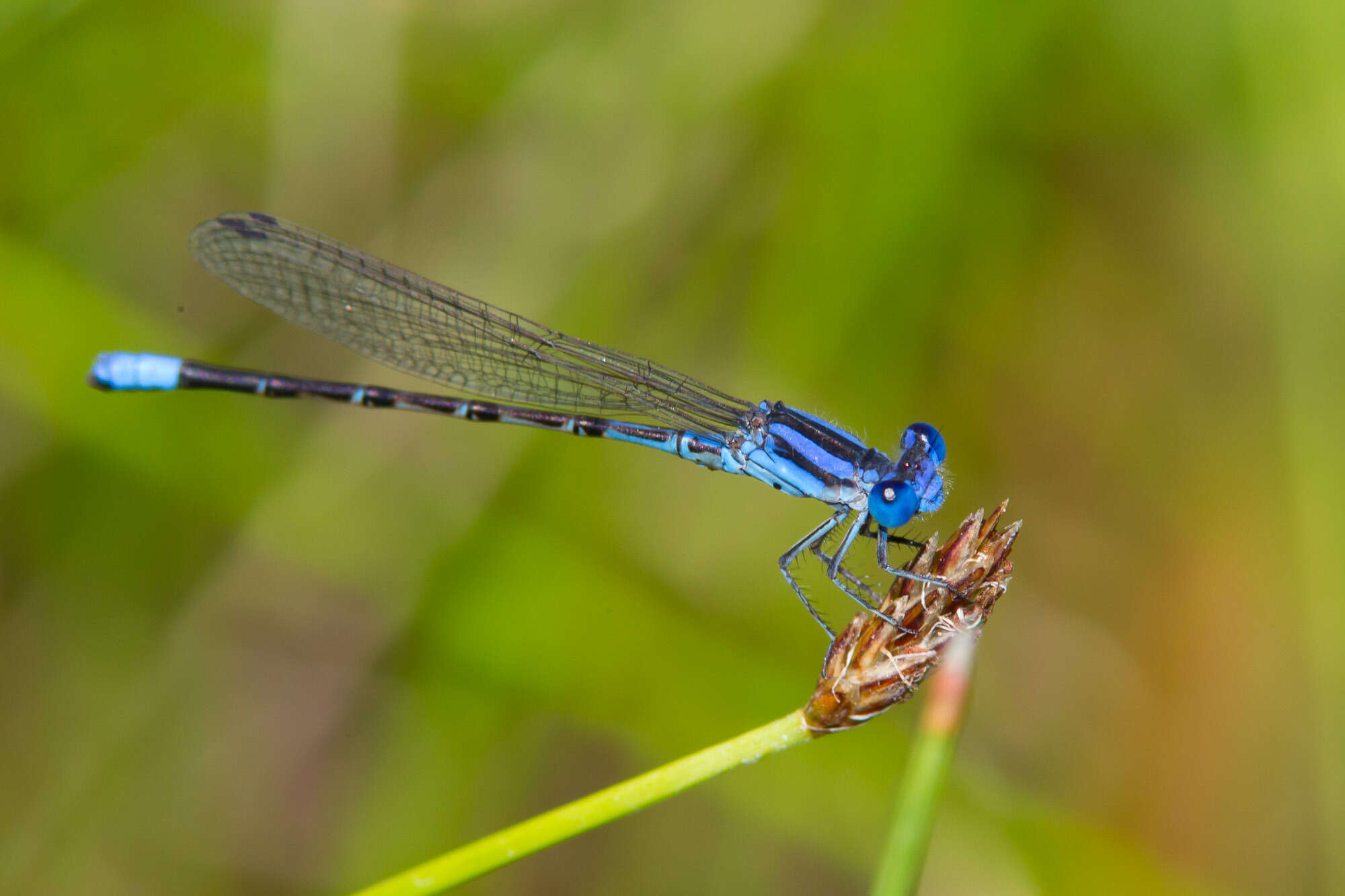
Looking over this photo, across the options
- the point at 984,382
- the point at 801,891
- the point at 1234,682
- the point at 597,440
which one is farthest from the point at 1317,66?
the point at 801,891

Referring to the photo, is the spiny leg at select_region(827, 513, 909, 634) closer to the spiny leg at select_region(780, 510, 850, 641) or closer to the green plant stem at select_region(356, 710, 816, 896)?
the spiny leg at select_region(780, 510, 850, 641)

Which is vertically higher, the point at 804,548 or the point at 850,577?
the point at 804,548

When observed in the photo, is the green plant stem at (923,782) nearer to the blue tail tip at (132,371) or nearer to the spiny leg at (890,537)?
the spiny leg at (890,537)

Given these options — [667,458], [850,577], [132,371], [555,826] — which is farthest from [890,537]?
[132,371]

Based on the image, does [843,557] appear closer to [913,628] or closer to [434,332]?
[913,628]

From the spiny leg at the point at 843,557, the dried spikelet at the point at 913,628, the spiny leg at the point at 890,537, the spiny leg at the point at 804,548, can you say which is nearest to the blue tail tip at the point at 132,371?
the spiny leg at the point at 804,548

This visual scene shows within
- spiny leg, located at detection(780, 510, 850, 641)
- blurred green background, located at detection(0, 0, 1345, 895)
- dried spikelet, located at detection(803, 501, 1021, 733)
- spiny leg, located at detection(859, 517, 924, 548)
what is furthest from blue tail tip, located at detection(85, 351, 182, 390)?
dried spikelet, located at detection(803, 501, 1021, 733)
